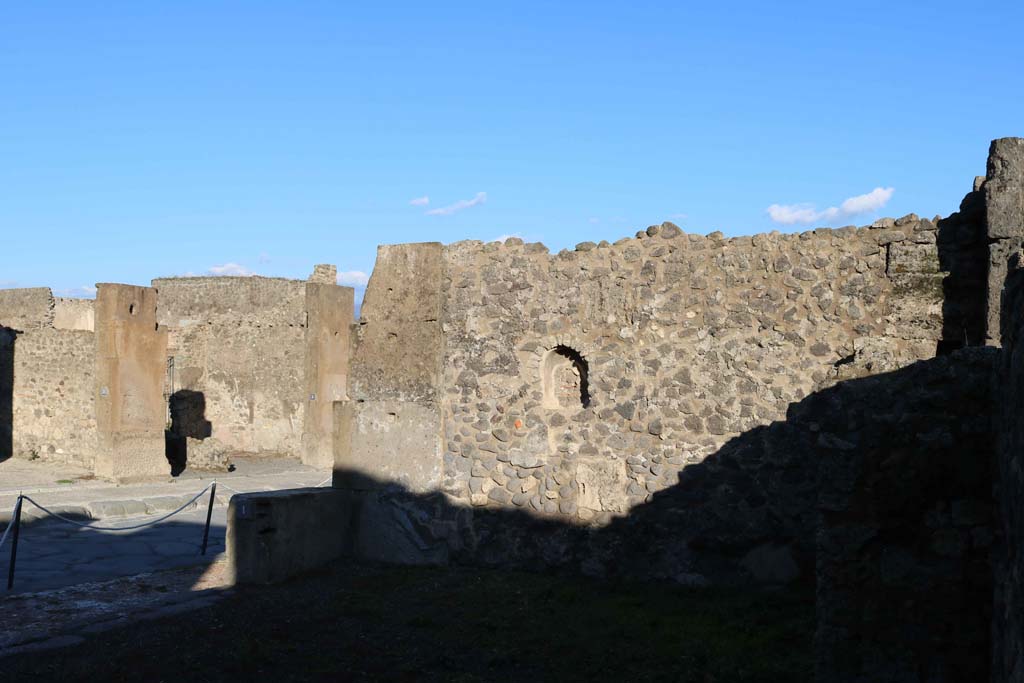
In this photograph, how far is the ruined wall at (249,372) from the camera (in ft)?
69.7

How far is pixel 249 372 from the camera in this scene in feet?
70.7

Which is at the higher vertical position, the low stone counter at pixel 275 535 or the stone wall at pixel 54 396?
the stone wall at pixel 54 396

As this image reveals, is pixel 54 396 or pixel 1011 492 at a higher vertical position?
pixel 54 396

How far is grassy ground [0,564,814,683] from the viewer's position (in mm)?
5055

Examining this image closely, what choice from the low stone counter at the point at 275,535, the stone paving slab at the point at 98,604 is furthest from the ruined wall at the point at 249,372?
the low stone counter at the point at 275,535

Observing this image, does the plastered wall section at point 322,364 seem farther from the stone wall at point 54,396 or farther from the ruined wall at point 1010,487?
the ruined wall at point 1010,487

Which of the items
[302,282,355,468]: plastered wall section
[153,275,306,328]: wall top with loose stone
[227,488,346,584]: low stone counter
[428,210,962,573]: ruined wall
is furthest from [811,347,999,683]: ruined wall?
[153,275,306,328]: wall top with loose stone

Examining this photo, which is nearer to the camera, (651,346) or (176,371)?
(651,346)

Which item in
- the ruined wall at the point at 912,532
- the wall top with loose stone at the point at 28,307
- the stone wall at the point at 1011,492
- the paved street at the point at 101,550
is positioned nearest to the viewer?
the stone wall at the point at 1011,492

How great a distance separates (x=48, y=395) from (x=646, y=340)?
14.7 meters

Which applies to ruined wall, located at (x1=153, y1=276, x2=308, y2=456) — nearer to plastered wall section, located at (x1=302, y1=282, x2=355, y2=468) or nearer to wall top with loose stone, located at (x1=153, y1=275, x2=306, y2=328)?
wall top with loose stone, located at (x1=153, y1=275, x2=306, y2=328)

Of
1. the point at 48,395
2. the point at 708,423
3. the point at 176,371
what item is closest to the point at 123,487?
the point at 48,395

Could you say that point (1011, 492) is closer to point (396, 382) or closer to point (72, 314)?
point (396, 382)

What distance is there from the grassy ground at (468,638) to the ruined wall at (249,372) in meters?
14.3
